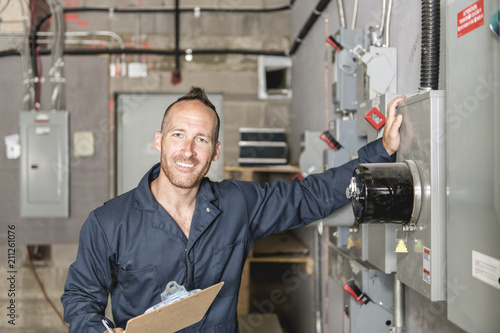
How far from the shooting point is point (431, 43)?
1.02 metres

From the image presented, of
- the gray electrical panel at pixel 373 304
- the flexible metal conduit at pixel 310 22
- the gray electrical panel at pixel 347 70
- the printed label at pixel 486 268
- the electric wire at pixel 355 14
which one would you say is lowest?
the gray electrical panel at pixel 373 304

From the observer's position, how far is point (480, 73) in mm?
718

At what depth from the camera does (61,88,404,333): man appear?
51.6 inches

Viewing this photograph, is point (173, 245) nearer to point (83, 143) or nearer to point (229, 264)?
point (229, 264)

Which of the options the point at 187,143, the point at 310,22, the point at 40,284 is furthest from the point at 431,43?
the point at 40,284

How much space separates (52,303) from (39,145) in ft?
4.18

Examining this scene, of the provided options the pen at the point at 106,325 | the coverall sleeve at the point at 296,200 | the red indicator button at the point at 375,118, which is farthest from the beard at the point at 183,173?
the red indicator button at the point at 375,118

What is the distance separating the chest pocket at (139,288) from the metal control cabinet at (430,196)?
30.6 inches

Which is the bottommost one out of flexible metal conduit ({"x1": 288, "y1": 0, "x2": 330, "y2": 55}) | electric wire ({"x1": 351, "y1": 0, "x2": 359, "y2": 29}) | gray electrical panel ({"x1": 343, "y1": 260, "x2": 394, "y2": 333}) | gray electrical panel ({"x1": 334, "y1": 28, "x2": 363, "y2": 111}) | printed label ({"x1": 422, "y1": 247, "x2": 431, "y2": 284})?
gray electrical panel ({"x1": 343, "y1": 260, "x2": 394, "y2": 333})

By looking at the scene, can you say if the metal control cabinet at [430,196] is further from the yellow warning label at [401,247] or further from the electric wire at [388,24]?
the electric wire at [388,24]

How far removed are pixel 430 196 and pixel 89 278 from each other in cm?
100

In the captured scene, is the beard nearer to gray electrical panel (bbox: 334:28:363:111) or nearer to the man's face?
the man's face

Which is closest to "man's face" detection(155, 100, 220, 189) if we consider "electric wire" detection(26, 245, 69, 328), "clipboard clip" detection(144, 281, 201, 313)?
"clipboard clip" detection(144, 281, 201, 313)

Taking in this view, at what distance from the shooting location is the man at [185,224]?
131 cm
